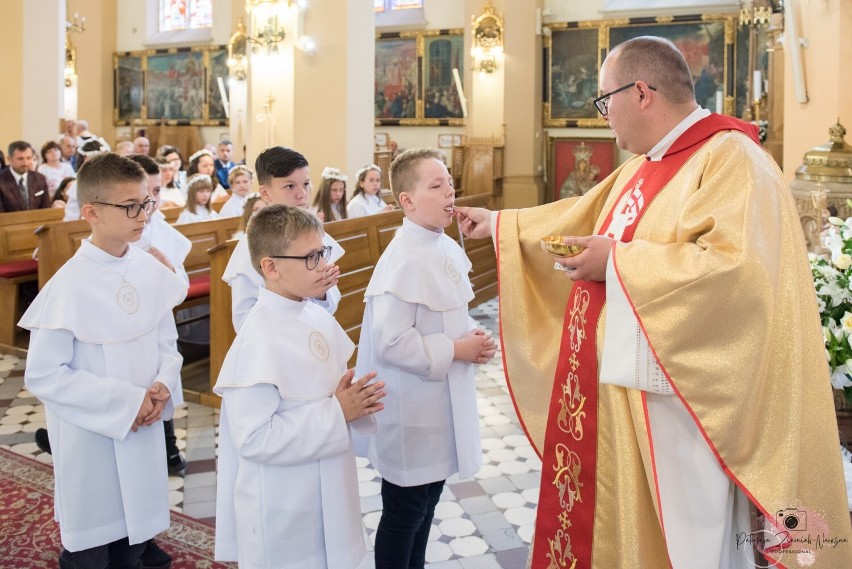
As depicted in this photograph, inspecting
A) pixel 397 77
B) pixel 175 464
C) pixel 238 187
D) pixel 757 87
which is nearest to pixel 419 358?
pixel 175 464

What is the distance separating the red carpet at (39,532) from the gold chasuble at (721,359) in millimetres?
1744

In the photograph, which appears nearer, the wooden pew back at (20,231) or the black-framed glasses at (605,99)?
the black-framed glasses at (605,99)

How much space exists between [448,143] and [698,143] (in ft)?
48.4

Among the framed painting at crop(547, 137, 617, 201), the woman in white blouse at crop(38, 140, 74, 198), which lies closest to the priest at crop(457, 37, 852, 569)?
the woman in white blouse at crop(38, 140, 74, 198)

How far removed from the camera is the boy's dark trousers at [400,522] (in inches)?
106

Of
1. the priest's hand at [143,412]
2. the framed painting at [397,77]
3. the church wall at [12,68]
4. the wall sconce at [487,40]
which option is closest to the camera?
the priest's hand at [143,412]

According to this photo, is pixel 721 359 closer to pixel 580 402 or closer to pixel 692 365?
pixel 692 365

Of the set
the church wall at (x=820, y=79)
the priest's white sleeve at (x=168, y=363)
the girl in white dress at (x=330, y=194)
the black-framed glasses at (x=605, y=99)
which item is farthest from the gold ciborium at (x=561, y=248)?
the church wall at (x=820, y=79)

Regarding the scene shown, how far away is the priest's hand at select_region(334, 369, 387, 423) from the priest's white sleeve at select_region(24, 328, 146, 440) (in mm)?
826

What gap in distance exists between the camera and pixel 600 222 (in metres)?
2.62

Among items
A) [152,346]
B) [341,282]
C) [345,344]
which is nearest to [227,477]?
[345,344]

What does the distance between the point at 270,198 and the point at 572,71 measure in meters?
12.9

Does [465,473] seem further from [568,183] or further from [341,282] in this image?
[568,183]

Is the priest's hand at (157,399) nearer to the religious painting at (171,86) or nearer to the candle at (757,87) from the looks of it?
the candle at (757,87)
